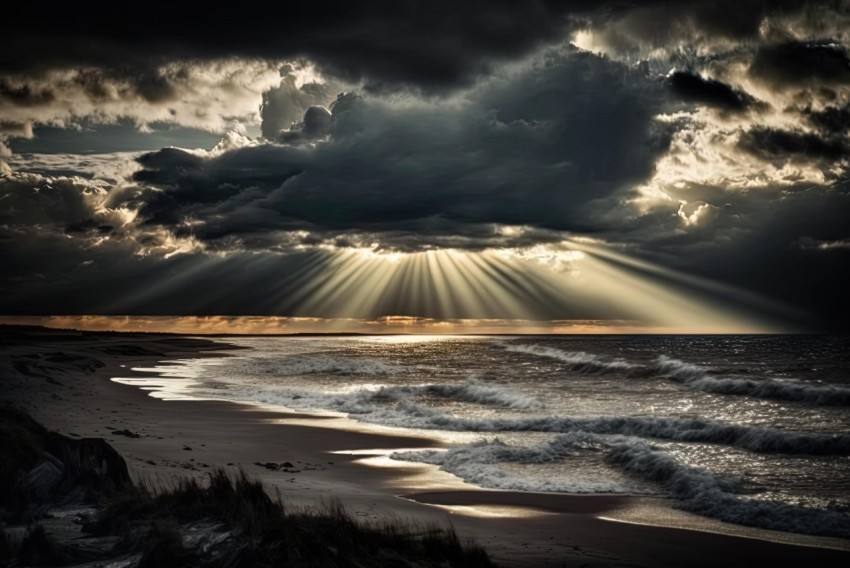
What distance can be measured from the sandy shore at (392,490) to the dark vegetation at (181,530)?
5.85ft

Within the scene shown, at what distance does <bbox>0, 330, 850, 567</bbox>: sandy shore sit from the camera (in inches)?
420

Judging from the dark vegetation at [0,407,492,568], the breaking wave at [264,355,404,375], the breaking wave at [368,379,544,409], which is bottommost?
the breaking wave at [264,355,404,375]

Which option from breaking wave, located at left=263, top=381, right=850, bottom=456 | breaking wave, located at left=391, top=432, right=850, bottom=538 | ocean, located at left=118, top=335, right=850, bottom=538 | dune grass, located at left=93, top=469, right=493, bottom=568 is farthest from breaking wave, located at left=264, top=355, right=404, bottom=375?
dune grass, located at left=93, top=469, right=493, bottom=568

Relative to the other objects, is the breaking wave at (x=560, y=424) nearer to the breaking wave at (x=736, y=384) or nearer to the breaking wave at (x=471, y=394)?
the breaking wave at (x=471, y=394)

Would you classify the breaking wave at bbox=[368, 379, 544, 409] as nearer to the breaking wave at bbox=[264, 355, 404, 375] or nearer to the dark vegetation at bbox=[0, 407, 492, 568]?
the breaking wave at bbox=[264, 355, 404, 375]

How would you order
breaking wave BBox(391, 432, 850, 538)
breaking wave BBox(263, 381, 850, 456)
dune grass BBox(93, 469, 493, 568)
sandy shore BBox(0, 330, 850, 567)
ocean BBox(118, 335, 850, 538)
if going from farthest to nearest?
breaking wave BBox(263, 381, 850, 456) → ocean BBox(118, 335, 850, 538) → breaking wave BBox(391, 432, 850, 538) → sandy shore BBox(0, 330, 850, 567) → dune grass BBox(93, 469, 493, 568)

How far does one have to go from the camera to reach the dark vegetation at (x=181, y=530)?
24.8 feet

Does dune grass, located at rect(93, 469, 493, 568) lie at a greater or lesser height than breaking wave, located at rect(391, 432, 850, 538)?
greater

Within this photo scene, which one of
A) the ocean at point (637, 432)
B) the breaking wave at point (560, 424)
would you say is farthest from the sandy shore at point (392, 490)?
the breaking wave at point (560, 424)

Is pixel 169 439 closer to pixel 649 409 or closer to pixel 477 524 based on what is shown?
pixel 477 524

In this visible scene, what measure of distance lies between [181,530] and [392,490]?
24.5ft

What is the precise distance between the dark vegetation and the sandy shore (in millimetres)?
1784

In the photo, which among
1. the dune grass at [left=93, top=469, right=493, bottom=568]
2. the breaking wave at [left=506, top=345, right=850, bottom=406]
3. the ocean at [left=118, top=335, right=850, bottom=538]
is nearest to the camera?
the dune grass at [left=93, top=469, right=493, bottom=568]

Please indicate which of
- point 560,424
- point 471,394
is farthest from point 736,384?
point 560,424
